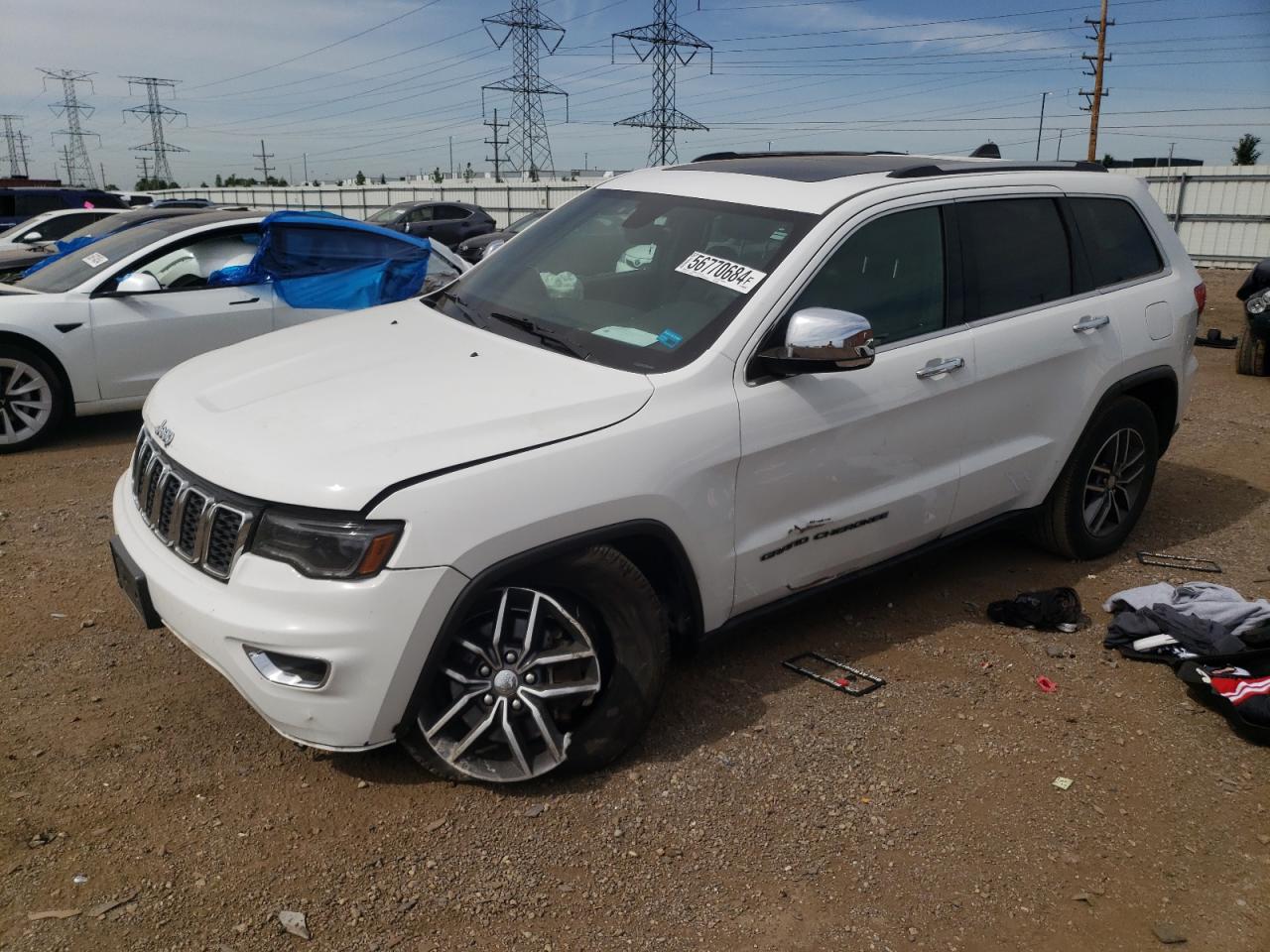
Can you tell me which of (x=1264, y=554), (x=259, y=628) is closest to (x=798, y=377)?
(x=259, y=628)

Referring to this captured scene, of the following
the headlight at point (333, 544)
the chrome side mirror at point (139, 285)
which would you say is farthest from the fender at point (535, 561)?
the chrome side mirror at point (139, 285)

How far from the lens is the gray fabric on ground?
4102 millimetres

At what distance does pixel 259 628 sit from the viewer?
2725mm

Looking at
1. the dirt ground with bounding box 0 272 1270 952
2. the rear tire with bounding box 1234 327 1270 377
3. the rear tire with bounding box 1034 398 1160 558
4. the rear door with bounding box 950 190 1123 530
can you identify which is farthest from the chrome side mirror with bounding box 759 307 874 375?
the rear tire with bounding box 1234 327 1270 377

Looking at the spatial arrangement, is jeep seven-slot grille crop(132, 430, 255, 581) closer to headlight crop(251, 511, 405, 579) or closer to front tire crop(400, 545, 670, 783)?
headlight crop(251, 511, 405, 579)

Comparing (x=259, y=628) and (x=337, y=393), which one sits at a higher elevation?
(x=337, y=393)

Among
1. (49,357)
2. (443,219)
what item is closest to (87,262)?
(49,357)

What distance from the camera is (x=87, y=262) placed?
7.46m

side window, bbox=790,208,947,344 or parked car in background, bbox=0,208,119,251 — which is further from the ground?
side window, bbox=790,208,947,344

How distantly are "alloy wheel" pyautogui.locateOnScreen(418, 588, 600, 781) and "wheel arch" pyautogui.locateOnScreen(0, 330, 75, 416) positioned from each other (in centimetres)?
540

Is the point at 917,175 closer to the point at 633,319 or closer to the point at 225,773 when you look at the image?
the point at 633,319

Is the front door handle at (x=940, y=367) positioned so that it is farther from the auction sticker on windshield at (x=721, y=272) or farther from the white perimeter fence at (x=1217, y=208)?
the white perimeter fence at (x=1217, y=208)

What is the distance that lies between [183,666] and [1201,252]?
27826mm

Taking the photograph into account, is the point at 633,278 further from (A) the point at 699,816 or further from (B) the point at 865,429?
(A) the point at 699,816
